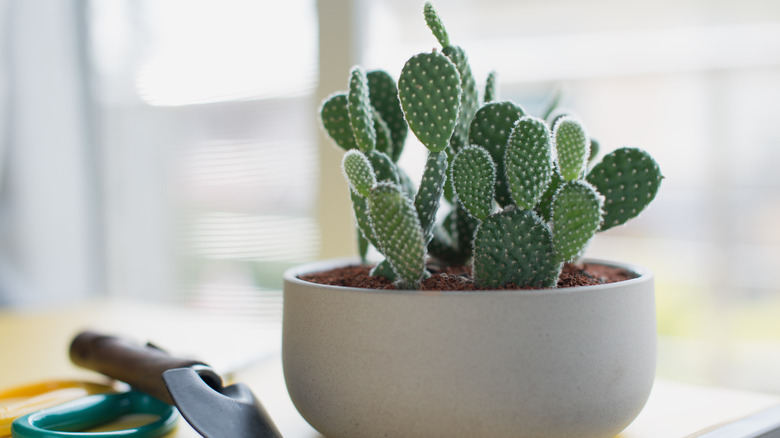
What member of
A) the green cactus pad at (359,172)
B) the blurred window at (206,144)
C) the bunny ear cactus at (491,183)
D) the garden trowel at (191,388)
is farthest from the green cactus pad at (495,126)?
the blurred window at (206,144)

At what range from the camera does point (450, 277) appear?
1.64 feet

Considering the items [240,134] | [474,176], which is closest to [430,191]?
[474,176]

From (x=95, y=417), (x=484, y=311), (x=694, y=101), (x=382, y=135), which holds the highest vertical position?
(x=694, y=101)

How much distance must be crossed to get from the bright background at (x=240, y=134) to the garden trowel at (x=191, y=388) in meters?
1.11

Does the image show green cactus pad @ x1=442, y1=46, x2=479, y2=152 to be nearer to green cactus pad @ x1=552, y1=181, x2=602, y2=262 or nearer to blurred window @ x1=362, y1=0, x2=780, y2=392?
green cactus pad @ x1=552, y1=181, x2=602, y2=262

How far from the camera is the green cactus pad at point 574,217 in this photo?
0.43 m

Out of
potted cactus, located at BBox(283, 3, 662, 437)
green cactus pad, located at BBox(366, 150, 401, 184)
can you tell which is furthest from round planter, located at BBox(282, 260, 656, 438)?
green cactus pad, located at BBox(366, 150, 401, 184)

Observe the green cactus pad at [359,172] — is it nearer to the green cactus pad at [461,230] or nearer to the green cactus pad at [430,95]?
the green cactus pad at [430,95]

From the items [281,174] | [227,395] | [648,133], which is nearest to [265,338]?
[227,395]

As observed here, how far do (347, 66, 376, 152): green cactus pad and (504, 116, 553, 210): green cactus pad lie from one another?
0.38 feet

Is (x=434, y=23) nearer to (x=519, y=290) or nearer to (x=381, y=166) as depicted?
(x=381, y=166)

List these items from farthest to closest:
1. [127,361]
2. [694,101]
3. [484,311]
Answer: [694,101] < [127,361] < [484,311]

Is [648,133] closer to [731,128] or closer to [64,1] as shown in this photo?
[731,128]

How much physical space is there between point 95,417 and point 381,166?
1.10 feet
